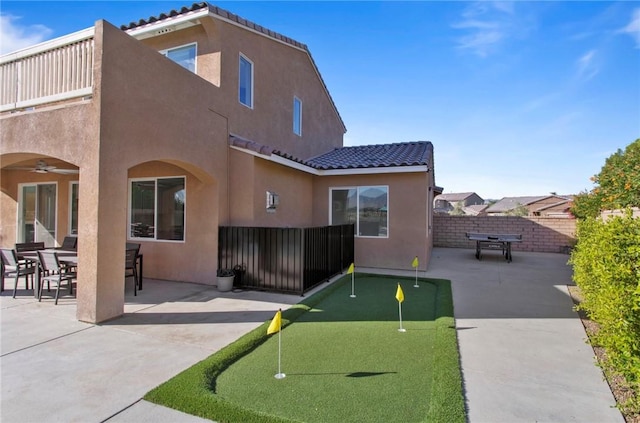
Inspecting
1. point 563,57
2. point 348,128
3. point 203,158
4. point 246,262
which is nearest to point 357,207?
point 246,262

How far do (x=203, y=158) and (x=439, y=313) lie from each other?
6457 mm

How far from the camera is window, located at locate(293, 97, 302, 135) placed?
42.8 feet

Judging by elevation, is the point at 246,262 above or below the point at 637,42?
below

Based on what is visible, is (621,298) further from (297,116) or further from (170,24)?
(297,116)

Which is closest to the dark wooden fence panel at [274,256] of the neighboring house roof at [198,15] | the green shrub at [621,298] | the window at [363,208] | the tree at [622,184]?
the window at [363,208]

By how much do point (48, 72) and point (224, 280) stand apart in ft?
18.7

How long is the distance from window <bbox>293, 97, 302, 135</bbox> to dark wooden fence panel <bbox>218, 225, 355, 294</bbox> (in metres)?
6.26

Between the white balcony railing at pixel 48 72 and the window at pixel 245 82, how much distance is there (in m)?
4.29

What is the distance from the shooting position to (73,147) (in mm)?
5457

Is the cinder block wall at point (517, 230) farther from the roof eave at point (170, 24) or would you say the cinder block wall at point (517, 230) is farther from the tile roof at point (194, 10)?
the roof eave at point (170, 24)

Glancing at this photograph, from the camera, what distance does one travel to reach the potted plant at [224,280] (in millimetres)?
7621

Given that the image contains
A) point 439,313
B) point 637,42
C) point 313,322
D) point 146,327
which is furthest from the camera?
point 637,42

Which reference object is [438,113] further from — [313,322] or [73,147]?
[73,147]

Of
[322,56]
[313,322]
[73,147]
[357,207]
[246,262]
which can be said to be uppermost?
[322,56]
